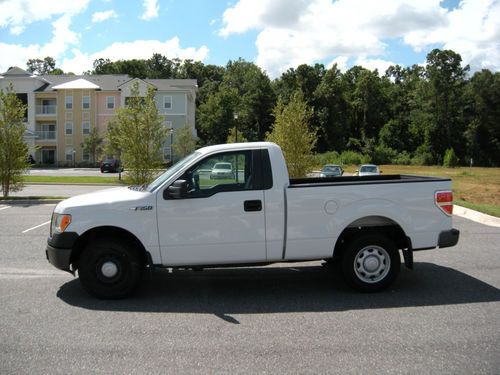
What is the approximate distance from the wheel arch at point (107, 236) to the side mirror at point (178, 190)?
0.74 metres

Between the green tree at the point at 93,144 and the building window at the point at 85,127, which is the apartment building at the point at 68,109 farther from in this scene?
the green tree at the point at 93,144

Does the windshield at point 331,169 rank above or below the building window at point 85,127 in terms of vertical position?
below

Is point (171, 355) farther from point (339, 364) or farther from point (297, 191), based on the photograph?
point (297, 191)

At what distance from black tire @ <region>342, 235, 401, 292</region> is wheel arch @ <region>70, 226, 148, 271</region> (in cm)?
259

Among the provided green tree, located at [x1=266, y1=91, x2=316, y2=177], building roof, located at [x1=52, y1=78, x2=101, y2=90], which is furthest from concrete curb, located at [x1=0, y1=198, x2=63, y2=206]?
building roof, located at [x1=52, y1=78, x2=101, y2=90]

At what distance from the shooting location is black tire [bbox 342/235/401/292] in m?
6.35

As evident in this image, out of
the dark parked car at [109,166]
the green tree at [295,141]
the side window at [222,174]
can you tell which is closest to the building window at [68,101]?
the dark parked car at [109,166]

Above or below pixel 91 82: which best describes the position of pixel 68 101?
below

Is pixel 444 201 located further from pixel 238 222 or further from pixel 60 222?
pixel 60 222

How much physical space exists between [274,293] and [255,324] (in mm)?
1242

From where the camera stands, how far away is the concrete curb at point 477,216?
13398 mm

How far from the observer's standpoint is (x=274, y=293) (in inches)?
257

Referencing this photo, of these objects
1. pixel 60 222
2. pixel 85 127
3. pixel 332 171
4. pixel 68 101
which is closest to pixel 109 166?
pixel 85 127

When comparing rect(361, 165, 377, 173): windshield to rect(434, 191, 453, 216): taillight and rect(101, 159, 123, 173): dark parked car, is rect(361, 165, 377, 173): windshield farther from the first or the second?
rect(101, 159, 123, 173): dark parked car
